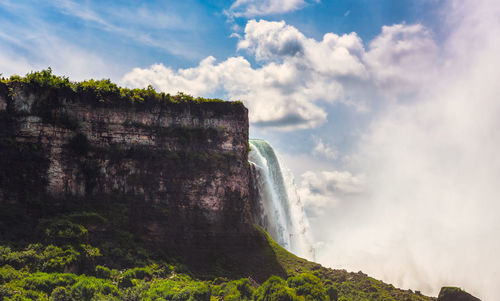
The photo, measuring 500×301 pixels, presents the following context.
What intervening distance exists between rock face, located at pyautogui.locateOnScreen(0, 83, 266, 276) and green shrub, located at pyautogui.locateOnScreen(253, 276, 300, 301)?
866cm

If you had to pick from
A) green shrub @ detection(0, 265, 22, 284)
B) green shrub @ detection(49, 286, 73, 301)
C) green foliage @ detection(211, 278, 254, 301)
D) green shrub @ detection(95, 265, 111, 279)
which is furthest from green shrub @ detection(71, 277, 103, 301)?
green foliage @ detection(211, 278, 254, 301)

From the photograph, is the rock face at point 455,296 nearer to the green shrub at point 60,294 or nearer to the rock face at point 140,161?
the rock face at point 140,161

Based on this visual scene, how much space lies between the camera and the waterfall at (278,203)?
50281mm

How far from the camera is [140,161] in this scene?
37.4m

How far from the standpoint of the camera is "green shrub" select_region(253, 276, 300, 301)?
27995mm

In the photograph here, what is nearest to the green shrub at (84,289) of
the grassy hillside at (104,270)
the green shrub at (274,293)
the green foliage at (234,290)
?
the grassy hillside at (104,270)

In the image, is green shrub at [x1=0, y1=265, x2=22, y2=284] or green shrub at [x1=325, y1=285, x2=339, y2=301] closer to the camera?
green shrub at [x1=0, y1=265, x2=22, y2=284]

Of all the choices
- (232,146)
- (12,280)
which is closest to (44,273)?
(12,280)

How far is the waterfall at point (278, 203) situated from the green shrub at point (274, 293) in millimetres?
17528

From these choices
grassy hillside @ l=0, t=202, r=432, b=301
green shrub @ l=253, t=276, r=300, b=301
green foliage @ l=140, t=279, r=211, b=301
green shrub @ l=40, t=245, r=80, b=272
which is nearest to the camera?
grassy hillside @ l=0, t=202, r=432, b=301

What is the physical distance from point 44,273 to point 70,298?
116 inches

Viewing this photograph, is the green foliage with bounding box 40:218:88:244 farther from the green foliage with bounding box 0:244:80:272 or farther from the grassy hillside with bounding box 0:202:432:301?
the green foliage with bounding box 0:244:80:272

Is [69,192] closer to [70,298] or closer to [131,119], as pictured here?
[131,119]

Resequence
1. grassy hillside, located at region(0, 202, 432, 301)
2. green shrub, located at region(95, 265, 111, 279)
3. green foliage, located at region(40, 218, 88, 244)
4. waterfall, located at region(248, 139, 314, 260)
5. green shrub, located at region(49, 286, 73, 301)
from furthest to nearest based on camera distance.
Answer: waterfall, located at region(248, 139, 314, 260) → green shrub, located at region(95, 265, 111, 279) → green foliage, located at region(40, 218, 88, 244) → grassy hillside, located at region(0, 202, 432, 301) → green shrub, located at region(49, 286, 73, 301)
